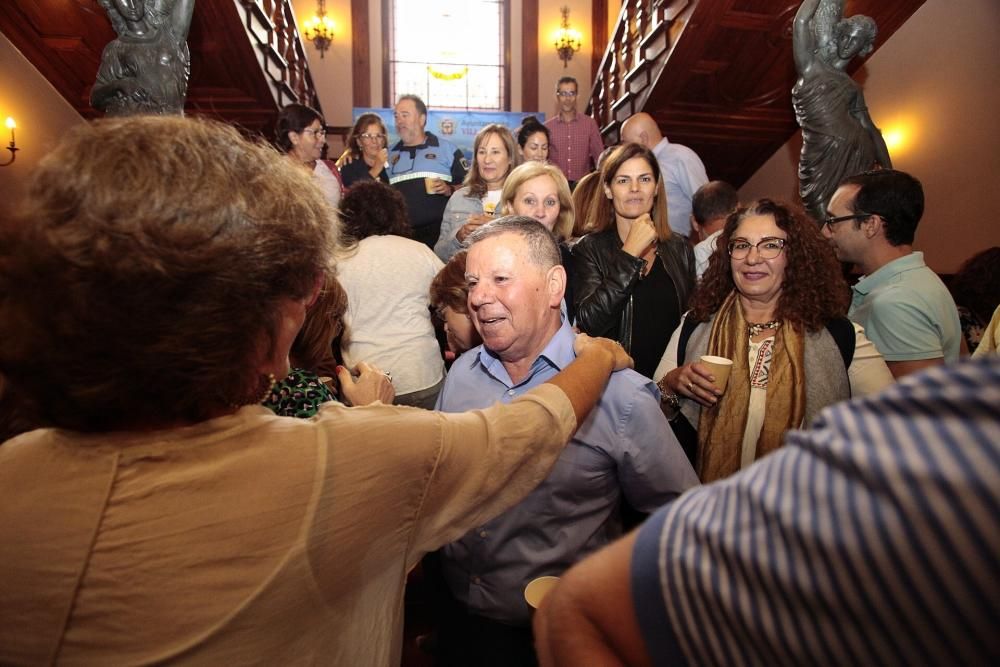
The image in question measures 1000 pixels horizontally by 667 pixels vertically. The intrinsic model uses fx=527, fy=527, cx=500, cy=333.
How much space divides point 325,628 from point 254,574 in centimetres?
17

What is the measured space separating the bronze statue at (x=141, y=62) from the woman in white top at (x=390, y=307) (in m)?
2.05

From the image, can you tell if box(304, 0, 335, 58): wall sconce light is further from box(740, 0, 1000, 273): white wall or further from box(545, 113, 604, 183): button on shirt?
box(740, 0, 1000, 273): white wall

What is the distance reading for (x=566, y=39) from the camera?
Result: 1184 cm

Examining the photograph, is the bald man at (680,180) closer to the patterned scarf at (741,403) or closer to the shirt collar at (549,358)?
the patterned scarf at (741,403)

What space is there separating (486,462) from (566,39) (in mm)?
12980

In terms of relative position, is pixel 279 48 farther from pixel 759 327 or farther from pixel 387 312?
pixel 759 327

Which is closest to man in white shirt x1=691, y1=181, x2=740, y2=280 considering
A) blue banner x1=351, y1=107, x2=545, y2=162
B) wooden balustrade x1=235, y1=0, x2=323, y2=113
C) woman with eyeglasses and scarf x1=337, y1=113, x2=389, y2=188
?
woman with eyeglasses and scarf x1=337, y1=113, x2=389, y2=188

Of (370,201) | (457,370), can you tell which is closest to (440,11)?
(370,201)

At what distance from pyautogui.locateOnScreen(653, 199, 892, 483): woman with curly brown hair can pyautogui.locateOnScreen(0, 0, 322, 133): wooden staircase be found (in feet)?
19.0

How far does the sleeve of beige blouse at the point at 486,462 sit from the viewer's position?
2.86ft

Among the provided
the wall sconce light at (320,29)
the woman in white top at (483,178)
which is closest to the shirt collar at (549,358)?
the woman in white top at (483,178)

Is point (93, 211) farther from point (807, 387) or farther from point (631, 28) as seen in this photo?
point (631, 28)

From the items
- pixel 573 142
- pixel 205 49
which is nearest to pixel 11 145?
pixel 205 49

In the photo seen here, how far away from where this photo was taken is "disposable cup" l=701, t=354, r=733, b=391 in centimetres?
183
